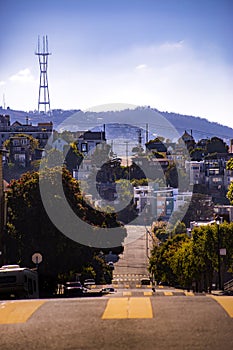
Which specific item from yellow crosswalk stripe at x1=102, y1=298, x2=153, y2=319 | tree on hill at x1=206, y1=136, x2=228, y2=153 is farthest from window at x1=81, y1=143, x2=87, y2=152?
yellow crosswalk stripe at x1=102, y1=298, x2=153, y2=319

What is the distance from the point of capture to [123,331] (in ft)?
29.4

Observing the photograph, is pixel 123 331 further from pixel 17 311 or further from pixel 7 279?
pixel 7 279

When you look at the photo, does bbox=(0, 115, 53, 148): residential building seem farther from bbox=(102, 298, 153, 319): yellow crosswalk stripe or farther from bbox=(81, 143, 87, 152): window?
bbox=(102, 298, 153, 319): yellow crosswalk stripe

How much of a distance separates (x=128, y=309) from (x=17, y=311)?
1.50 meters

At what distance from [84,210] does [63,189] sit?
1675 mm

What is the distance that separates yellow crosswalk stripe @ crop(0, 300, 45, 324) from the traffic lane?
0.14 m

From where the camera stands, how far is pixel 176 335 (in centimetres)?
874

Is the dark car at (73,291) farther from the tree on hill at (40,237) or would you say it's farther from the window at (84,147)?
the window at (84,147)

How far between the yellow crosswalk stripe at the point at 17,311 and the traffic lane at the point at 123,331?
5.5 inches

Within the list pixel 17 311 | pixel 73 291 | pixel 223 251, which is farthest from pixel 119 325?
pixel 223 251

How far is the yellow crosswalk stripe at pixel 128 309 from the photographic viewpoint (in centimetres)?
993

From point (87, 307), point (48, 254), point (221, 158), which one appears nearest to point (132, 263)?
point (48, 254)

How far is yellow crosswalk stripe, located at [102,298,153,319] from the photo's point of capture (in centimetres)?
993

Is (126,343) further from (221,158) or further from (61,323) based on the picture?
(221,158)
